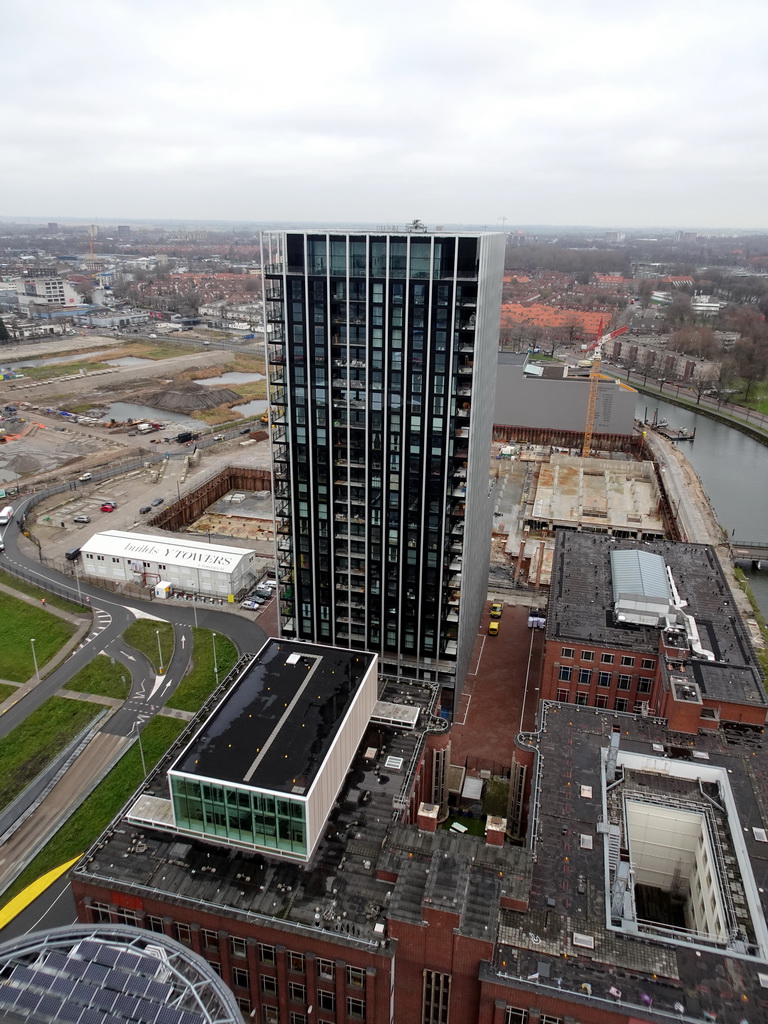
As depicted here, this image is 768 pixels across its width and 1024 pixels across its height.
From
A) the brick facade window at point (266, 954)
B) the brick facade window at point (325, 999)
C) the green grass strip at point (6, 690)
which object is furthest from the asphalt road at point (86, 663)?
the brick facade window at point (325, 999)

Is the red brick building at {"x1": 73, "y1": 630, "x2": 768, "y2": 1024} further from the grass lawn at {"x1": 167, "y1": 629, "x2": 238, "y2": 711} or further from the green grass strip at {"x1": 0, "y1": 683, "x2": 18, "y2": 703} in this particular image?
the green grass strip at {"x1": 0, "y1": 683, "x2": 18, "y2": 703}

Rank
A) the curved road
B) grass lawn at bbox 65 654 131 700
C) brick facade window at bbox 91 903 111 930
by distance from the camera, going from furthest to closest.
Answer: grass lawn at bbox 65 654 131 700, the curved road, brick facade window at bbox 91 903 111 930

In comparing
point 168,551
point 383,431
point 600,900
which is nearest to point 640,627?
point 383,431

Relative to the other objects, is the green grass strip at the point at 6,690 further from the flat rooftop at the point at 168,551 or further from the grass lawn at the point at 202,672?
the flat rooftop at the point at 168,551

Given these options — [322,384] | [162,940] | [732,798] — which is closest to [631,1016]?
[732,798]

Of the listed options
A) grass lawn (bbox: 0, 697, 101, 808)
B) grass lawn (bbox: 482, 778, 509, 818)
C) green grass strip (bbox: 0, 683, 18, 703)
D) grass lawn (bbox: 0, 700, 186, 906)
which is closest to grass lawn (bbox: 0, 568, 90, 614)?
green grass strip (bbox: 0, 683, 18, 703)

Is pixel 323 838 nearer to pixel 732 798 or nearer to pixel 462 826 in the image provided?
pixel 462 826
